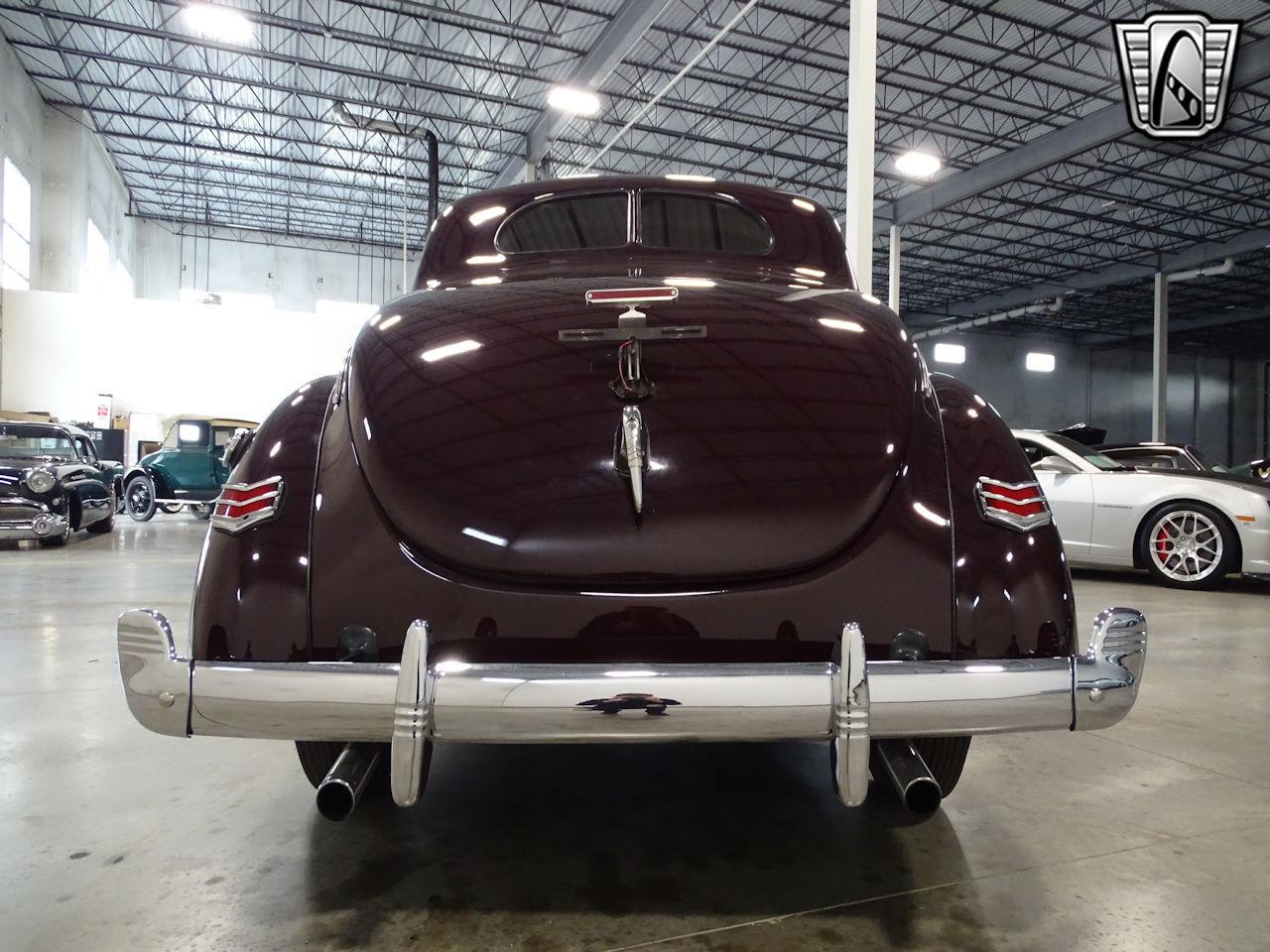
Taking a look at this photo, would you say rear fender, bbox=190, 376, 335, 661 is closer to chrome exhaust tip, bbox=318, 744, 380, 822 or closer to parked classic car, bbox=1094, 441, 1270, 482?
chrome exhaust tip, bbox=318, 744, 380, 822

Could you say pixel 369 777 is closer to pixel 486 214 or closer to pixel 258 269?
pixel 486 214

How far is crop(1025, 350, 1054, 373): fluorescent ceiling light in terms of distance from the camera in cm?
3309

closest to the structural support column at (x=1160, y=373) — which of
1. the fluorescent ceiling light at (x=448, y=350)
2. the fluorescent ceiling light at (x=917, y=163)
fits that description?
the fluorescent ceiling light at (x=917, y=163)

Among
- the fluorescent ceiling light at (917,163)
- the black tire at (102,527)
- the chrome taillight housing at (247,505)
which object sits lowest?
the black tire at (102,527)

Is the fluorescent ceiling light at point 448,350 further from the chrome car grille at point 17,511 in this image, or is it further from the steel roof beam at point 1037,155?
the steel roof beam at point 1037,155

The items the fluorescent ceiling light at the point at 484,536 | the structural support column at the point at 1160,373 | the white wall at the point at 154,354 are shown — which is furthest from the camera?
the structural support column at the point at 1160,373

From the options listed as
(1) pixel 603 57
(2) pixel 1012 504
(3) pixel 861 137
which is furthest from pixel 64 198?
(2) pixel 1012 504

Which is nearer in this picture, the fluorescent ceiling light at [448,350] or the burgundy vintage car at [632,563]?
the burgundy vintage car at [632,563]

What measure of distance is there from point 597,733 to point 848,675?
0.41 m

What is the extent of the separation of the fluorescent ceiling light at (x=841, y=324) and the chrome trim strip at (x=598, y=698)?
757mm

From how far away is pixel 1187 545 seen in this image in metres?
6.54

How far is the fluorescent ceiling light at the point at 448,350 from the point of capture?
1760 millimetres

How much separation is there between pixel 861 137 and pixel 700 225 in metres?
4.87

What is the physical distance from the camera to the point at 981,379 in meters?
32.5
